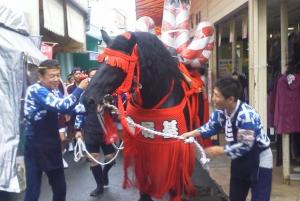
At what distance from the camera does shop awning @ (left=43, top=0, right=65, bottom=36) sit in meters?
12.9

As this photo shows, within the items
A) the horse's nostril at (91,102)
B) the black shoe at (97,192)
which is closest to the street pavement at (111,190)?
the black shoe at (97,192)

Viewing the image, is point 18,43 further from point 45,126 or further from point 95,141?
point 45,126

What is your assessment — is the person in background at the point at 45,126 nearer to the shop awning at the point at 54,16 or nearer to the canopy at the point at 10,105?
the canopy at the point at 10,105

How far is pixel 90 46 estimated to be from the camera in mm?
24344

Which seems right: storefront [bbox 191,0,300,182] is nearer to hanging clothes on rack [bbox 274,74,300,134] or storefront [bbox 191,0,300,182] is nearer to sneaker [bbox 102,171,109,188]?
hanging clothes on rack [bbox 274,74,300,134]

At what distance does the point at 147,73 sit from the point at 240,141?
1.02 m

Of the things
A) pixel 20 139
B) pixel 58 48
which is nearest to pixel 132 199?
pixel 20 139

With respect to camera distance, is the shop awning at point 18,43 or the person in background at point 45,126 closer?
the person in background at point 45,126

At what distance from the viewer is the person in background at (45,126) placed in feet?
14.3

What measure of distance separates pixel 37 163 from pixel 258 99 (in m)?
2.80

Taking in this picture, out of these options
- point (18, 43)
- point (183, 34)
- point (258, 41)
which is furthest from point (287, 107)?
point (18, 43)

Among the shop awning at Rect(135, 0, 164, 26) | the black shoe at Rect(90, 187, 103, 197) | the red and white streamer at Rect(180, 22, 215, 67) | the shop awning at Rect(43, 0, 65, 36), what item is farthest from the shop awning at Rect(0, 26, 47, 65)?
the shop awning at Rect(135, 0, 164, 26)

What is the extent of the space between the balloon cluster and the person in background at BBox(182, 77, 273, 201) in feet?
6.26

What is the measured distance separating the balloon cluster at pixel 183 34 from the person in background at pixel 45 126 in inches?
70.5
